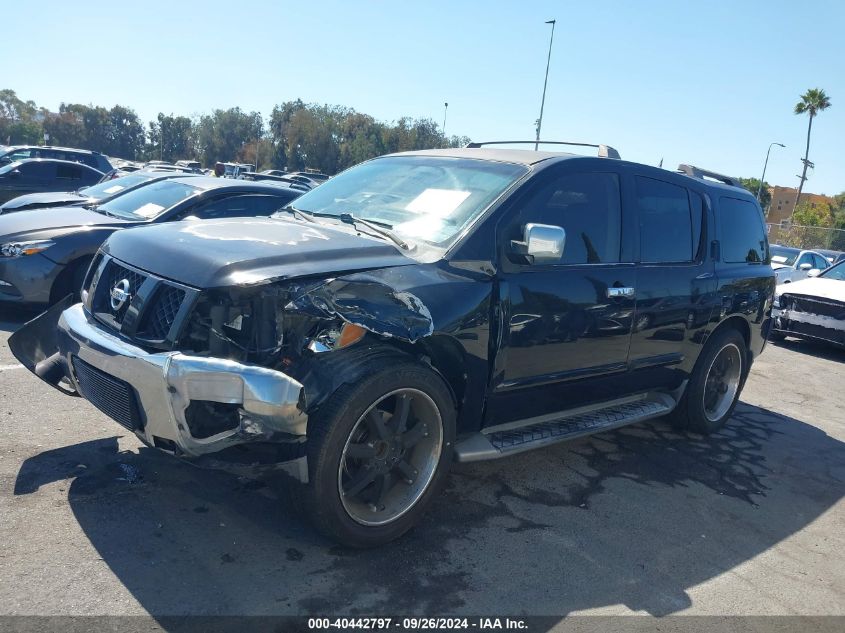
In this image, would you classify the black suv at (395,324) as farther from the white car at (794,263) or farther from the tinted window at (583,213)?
the white car at (794,263)

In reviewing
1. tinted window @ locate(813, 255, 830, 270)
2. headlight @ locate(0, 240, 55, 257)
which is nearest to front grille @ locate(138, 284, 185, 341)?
headlight @ locate(0, 240, 55, 257)

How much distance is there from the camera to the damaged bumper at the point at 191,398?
2.90 metres

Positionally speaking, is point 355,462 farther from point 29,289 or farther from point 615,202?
point 29,289

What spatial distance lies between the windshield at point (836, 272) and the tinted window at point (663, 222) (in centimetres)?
725

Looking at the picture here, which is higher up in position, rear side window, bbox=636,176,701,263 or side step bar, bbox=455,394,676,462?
rear side window, bbox=636,176,701,263

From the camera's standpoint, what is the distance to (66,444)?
421 cm

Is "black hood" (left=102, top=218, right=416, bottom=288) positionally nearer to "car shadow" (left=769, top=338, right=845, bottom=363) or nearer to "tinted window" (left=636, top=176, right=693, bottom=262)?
"tinted window" (left=636, top=176, right=693, bottom=262)

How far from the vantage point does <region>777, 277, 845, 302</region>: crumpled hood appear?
10.2 meters

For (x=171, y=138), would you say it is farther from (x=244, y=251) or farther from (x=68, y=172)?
(x=244, y=251)

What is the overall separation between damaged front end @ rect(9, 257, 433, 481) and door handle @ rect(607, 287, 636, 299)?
1.55 m

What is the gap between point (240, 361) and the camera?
3162 mm

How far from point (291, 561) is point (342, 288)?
129cm

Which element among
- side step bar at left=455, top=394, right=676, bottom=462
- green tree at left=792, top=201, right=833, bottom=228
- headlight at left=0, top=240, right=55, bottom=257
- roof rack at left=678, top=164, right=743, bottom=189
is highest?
green tree at left=792, top=201, right=833, bottom=228

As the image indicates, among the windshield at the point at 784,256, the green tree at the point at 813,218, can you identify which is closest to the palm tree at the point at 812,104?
the green tree at the point at 813,218
